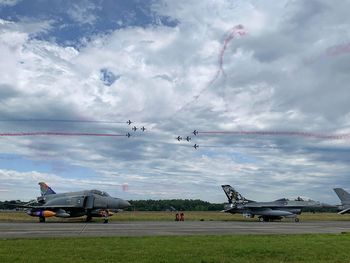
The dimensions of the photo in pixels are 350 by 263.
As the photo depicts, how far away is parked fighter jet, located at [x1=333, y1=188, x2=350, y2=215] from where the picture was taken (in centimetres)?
5966

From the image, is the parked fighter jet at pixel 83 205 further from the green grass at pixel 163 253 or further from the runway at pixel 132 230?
the green grass at pixel 163 253

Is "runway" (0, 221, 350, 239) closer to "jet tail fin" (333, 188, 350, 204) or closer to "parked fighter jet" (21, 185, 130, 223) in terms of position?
"parked fighter jet" (21, 185, 130, 223)

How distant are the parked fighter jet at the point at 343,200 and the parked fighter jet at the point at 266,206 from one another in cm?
338

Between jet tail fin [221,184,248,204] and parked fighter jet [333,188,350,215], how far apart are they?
14.3 m

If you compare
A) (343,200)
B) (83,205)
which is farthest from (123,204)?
(343,200)

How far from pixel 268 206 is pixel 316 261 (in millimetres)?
44191

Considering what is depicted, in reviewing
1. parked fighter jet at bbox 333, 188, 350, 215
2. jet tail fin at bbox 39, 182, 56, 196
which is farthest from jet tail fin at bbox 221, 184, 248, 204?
jet tail fin at bbox 39, 182, 56, 196

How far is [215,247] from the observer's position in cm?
1580

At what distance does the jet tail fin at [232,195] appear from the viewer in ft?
190

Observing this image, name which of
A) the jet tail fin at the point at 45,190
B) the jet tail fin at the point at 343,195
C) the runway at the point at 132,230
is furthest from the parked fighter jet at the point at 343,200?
the jet tail fin at the point at 45,190

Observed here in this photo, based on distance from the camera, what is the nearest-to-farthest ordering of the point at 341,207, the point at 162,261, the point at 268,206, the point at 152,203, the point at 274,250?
1. the point at 162,261
2. the point at 274,250
3. the point at 268,206
4. the point at 341,207
5. the point at 152,203

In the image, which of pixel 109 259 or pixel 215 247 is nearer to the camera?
pixel 109 259

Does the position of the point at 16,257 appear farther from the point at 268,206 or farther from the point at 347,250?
the point at 268,206

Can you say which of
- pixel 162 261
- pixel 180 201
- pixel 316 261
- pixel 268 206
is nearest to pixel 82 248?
pixel 162 261
